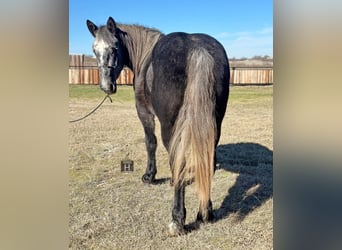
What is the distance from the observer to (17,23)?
1511 millimetres

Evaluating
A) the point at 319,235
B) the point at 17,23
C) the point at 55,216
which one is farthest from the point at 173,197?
the point at 17,23

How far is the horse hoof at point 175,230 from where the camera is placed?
1.71m

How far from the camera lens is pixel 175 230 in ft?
5.64

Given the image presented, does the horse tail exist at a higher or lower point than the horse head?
lower

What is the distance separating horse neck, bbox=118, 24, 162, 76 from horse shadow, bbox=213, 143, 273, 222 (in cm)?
62

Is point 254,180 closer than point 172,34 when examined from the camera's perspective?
No

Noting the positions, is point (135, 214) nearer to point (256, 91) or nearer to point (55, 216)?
point (55, 216)

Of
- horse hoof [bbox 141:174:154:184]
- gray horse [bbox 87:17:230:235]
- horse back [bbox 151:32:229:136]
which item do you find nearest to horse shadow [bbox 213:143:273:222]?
gray horse [bbox 87:17:230:235]

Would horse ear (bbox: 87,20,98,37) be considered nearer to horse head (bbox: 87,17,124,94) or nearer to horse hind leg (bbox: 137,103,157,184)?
horse head (bbox: 87,17,124,94)

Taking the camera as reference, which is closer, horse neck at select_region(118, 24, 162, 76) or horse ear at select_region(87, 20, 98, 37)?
horse ear at select_region(87, 20, 98, 37)

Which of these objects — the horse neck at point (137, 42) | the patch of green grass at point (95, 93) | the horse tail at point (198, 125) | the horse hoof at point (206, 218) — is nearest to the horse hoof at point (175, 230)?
the horse hoof at point (206, 218)

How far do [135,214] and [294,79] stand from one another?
99 cm

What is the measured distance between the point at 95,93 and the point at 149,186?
0.54 m

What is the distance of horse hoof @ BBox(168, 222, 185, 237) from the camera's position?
1.71 m
